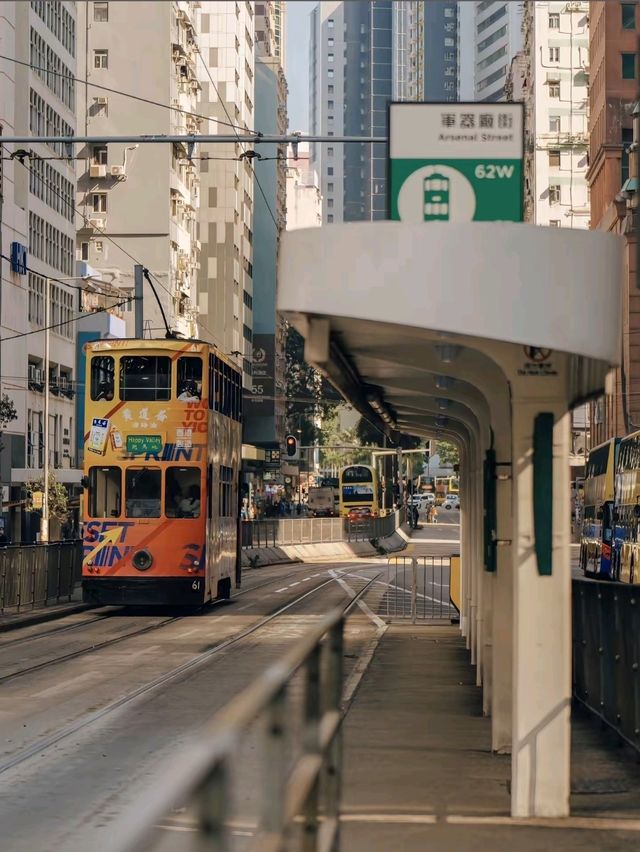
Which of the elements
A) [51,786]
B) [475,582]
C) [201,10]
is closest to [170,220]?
[201,10]

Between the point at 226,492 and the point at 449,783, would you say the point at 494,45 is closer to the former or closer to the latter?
the point at 226,492

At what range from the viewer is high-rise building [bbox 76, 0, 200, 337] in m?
80.3

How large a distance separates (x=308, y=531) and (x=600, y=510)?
2214 centimetres

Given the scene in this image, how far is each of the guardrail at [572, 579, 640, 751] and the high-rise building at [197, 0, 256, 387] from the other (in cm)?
8410

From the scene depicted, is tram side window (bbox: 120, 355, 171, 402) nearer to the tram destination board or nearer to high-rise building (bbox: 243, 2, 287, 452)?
the tram destination board

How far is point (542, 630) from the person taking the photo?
8992mm

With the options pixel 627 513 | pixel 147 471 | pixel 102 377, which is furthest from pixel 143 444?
pixel 627 513

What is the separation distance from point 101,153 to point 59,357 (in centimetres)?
1830

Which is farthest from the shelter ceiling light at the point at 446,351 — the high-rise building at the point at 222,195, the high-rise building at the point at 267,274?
the high-rise building at the point at 267,274

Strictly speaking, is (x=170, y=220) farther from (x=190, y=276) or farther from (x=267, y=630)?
(x=267, y=630)

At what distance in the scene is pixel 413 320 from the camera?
7.95 m

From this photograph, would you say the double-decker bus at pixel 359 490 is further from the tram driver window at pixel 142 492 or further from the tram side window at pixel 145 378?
the tram side window at pixel 145 378

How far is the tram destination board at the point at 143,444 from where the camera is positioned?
26.4 meters

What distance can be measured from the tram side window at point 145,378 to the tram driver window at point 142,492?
124cm
